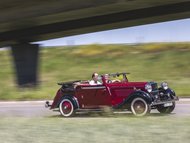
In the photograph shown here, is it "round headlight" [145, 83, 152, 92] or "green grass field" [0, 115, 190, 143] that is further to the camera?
"round headlight" [145, 83, 152, 92]

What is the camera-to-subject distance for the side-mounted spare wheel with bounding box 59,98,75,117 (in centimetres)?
1653

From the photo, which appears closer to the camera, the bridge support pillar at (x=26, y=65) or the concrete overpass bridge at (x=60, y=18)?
the concrete overpass bridge at (x=60, y=18)

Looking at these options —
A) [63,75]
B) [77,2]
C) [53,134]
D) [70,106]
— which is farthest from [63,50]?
[53,134]

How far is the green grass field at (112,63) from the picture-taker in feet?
112

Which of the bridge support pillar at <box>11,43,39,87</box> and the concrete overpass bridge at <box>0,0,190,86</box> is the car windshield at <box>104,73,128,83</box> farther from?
the bridge support pillar at <box>11,43,39,87</box>

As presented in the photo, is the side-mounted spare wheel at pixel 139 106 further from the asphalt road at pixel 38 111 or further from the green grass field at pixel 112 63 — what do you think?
the green grass field at pixel 112 63

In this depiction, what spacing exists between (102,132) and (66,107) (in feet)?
33.3

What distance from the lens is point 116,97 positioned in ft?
51.5

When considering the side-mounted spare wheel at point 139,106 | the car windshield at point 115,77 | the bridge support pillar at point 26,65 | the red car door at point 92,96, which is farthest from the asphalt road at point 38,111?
the bridge support pillar at point 26,65

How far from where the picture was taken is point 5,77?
38.6 metres

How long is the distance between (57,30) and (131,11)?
4413mm

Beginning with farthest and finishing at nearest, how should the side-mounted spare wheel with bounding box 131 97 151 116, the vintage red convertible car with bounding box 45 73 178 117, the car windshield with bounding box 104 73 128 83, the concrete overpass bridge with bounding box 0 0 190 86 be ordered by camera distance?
the concrete overpass bridge with bounding box 0 0 190 86 → the car windshield with bounding box 104 73 128 83 → the vintage red convertible car with bounding box 45 73 178 117 → the side-mounted spare wheel with bounding box 131 97 151 116

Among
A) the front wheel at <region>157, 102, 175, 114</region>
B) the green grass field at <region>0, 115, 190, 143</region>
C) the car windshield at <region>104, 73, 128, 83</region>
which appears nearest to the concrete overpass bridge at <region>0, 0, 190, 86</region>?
the car windshield at <region>104, 73, 128, 83</region>

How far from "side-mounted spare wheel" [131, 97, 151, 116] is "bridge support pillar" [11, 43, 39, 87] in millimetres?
13761
